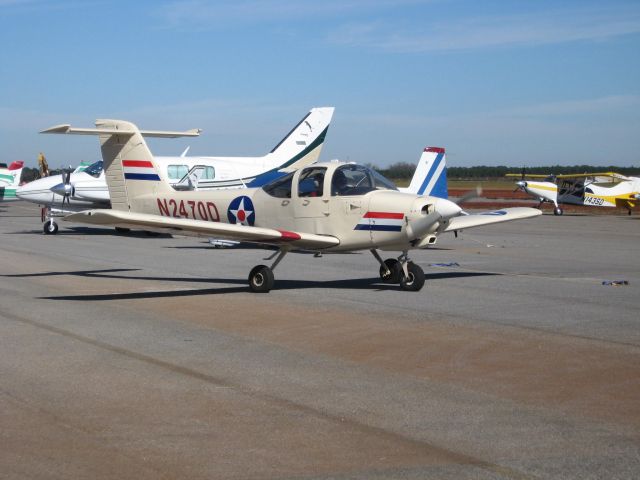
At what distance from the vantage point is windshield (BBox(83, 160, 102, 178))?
97.8ft

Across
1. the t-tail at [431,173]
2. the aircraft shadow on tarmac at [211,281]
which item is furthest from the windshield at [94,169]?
the aircraft shadow on tarmac at [211,281]

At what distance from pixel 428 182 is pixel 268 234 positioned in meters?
13.5

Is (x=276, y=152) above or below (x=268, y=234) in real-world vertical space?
above

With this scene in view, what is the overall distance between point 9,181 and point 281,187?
35161 mm

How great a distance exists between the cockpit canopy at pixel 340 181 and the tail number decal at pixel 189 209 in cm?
154

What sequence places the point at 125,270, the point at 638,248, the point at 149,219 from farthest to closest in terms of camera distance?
1. the point at 638,248
2. the point at 125,270
3. the point at 149,219

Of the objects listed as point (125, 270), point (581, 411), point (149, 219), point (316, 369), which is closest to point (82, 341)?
point (316, 369)

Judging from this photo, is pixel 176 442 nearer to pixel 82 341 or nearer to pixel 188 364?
pixel 188 364

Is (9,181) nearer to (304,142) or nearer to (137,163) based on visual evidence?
(304,142)

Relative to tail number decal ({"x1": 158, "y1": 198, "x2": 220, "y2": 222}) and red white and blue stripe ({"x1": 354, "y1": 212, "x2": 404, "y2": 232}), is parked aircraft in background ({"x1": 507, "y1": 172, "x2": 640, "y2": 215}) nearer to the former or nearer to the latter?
tail number decal ({"x1": 158, "y1": 198, "x2": 220, "y2": 222})

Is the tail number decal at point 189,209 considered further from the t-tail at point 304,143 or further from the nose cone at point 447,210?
the t-tail at point 304,143

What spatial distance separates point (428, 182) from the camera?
2652 centimetres

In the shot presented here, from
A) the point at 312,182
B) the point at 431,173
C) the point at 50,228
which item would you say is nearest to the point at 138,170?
the point at 312,182

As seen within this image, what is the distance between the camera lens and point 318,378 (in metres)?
8.09
